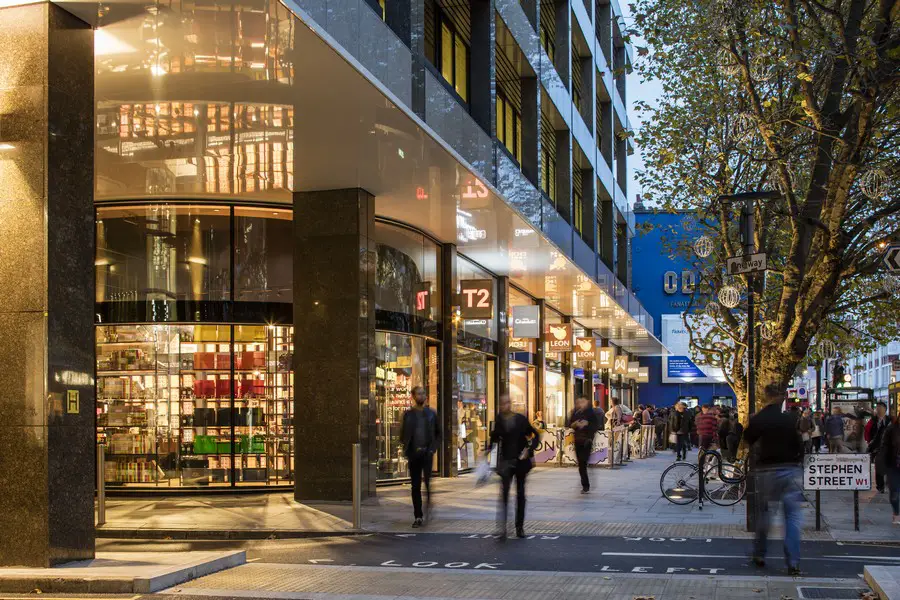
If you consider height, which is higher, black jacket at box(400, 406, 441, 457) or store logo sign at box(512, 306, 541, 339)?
store logo sign at box(512, 306, 541, 339)

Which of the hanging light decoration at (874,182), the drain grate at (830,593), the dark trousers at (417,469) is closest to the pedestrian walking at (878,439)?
the hanging light decoration at (874,182)

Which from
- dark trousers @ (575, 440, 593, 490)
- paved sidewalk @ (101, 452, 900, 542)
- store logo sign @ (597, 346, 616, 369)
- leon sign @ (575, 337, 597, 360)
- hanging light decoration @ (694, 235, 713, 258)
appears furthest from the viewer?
store logo sign @ (597, 346, 616, 369)

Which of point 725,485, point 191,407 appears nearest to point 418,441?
point 725,485

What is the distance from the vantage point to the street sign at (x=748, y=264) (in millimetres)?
13500

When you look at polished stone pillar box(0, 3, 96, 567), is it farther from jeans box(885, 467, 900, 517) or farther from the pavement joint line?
jeans box(885, 467, 900, 517)

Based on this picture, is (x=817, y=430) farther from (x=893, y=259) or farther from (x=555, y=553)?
(x=555, y=553)

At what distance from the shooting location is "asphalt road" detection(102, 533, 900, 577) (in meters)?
10.4

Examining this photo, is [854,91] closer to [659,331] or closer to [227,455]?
[227,455]

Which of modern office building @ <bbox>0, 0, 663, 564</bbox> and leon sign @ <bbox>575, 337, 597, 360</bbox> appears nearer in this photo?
modern office building @ <bbox>0, 0, 663, 564</bbox>

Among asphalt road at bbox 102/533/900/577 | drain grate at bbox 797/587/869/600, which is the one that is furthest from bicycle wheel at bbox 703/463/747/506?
drain grate at bbox 797/587/869/600

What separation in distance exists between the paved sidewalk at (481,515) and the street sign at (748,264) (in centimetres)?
334

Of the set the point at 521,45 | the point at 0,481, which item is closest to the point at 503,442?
the point at 0,481

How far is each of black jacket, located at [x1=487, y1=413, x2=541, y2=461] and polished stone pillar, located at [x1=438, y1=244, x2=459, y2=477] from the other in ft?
31.2

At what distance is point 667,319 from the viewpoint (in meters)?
67.9
